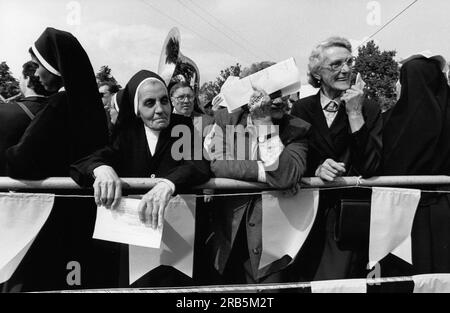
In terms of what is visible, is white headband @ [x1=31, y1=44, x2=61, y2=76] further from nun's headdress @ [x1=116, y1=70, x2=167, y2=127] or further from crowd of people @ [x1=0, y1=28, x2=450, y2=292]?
nun's headdress @ [x1=116, y1=70, x2=167, y2=127]

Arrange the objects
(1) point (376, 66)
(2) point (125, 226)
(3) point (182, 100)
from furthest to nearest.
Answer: (1) point (376, 66)
(3) point (182, 100)
(2) point (125, 226)

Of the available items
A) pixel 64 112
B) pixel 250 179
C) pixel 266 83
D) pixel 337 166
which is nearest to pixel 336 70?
pixel 266 83

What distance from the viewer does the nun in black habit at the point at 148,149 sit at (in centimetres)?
290

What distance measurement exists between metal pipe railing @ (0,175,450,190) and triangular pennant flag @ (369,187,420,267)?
0.08 metres

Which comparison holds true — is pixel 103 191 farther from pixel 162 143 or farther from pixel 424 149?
pixel 424 149

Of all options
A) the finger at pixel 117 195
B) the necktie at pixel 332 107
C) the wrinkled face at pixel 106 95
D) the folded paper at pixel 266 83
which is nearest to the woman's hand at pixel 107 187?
the finger at pixel 117 195

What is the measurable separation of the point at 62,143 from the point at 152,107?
1.93 feet

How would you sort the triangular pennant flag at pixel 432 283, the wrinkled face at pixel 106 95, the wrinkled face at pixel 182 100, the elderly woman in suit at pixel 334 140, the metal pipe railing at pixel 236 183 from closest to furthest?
the metal pipe railing at pixel 236 183, the elderly woman in suit at pixel 334 140, the triangular pennant flag at pixel 432 283, the wrinkled face at pixel 182 100, the wrinkled face at pixel 106 95

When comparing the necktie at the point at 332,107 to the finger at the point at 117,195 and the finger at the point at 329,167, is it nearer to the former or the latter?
the finger at the point at 329,167

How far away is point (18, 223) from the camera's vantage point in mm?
2895

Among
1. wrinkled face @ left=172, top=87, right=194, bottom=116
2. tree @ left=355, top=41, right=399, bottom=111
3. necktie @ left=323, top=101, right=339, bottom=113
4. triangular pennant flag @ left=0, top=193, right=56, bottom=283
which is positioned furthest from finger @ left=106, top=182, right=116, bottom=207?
tree @ left=355, top=41, right=399, bottom=111

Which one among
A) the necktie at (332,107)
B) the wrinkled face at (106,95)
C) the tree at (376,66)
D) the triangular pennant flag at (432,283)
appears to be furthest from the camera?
the tree at (376,66)
